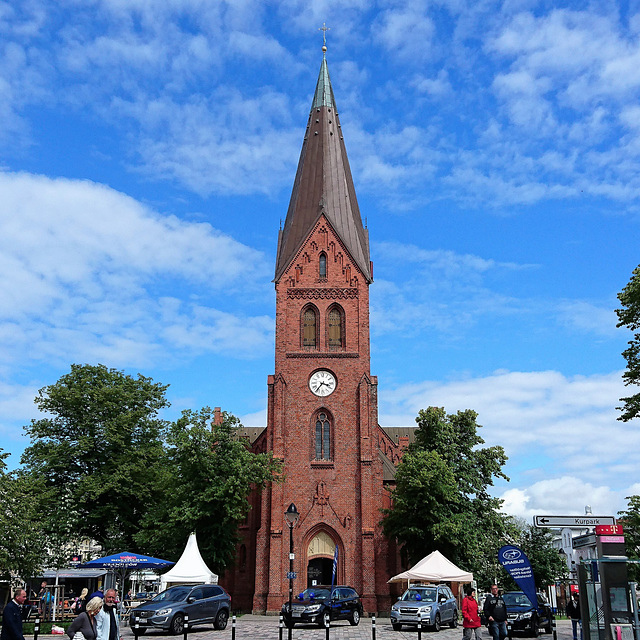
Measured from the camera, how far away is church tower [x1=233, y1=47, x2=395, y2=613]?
39.0 meters

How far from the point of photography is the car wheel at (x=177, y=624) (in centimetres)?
2259

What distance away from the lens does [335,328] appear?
145 feet

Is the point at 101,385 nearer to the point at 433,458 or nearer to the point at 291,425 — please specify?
the point at 291,425

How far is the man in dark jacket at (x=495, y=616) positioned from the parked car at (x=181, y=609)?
35.2ft

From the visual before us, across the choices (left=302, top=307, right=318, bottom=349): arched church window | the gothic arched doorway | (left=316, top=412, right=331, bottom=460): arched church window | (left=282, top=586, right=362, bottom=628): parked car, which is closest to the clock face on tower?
(left=316, top=412, right=331, bottom=460): arched church window

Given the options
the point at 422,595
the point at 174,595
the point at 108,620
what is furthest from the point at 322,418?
the point at 108,620

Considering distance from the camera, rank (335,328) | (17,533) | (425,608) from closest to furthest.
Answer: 1. (425,608)
2. (17,533)
3. (335,328)

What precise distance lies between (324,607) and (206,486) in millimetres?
11682

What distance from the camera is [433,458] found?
37.8m

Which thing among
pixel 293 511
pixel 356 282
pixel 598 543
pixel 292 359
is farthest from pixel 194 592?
pixel 356 282

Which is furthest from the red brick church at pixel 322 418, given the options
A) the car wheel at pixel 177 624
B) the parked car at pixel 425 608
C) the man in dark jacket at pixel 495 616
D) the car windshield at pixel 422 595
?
the man in dark jacket at pixel 495 616

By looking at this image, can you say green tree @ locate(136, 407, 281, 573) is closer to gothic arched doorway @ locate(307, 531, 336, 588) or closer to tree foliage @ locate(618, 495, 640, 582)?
gothic arched doorway @ locate(307, 531, 336, 588)

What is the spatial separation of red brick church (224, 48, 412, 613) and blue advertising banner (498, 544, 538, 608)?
2452cm

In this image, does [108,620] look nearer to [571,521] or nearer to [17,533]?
[571,521]
